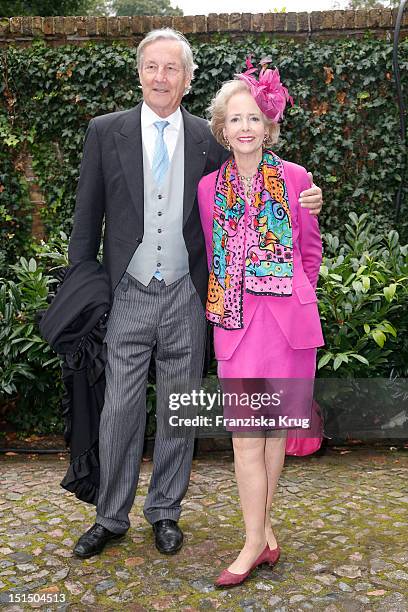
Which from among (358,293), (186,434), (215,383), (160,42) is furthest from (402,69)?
(186,434)

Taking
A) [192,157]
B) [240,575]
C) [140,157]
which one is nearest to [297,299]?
[192,157]

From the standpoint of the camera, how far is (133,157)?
Result: 3.15m

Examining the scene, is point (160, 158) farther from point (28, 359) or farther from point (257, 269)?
point (28, 359)

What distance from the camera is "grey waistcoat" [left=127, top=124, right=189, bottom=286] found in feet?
10.4

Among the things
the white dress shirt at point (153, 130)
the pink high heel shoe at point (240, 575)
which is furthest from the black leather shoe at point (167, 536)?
the white dress shirt at point (153, 130)

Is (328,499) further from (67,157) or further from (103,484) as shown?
(67,157)

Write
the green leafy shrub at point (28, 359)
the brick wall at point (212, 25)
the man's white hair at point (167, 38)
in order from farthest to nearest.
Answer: the brick wall at point (212, 25) → the green leafy shrub at point (28, 359) → the man's white hair at point (167, 38)

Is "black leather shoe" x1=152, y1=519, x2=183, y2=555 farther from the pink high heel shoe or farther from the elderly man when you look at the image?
the pink high heel shoe

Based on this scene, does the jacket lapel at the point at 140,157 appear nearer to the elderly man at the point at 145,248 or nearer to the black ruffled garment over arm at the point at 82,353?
the elderly man at the point at 145,248

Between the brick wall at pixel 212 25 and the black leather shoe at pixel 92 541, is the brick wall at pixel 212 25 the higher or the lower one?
the higher one

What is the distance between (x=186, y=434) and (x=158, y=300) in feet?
2.03

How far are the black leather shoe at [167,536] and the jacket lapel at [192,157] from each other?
1.31m

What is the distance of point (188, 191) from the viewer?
3156 millimetres

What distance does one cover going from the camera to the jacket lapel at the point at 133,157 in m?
3.13
